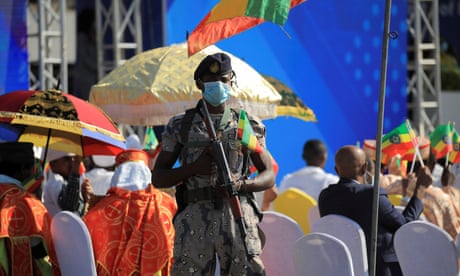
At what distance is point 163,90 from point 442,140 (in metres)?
3.13

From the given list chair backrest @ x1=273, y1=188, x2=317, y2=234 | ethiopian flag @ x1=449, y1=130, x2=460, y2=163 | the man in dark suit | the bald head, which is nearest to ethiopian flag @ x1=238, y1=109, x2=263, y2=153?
the man in dark suit

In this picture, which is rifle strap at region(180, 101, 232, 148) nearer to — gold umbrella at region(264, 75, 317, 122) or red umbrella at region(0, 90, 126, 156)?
red umbrella at region(0, 90, 126, 156)

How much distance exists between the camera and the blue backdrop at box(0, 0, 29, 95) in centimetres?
1210

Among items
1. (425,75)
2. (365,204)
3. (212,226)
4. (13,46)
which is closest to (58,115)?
(365,204)

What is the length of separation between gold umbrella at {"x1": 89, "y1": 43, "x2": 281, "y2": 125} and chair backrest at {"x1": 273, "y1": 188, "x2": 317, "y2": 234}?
0.71 meters

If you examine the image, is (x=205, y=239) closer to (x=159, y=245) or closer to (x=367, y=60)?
(x=159, y=245)

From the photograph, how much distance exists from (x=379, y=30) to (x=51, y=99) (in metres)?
9.12

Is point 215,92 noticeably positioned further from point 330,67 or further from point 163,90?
point 330,67

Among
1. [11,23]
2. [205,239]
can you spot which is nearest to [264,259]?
[205,239]

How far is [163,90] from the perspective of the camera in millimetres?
8867

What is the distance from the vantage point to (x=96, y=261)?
6988 mm

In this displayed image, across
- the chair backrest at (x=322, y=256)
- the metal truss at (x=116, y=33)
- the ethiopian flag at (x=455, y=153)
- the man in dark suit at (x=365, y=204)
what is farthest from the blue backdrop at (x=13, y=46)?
the chair backrest at (x=322, y=256)

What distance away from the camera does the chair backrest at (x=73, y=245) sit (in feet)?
21.6

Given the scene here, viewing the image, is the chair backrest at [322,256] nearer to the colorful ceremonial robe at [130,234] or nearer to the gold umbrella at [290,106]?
the colorful ceremonial robe at [130,234]
